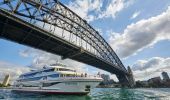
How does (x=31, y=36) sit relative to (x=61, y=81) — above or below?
above

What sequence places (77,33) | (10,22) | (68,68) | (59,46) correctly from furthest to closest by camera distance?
(77,33) < (59,46) < (68,68) < (10,22)

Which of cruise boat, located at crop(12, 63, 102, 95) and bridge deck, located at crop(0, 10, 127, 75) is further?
cruise boat, located at crop(12, 63, 102, 95)

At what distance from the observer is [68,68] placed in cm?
3206

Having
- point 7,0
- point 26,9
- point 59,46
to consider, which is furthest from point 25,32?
point 59,46

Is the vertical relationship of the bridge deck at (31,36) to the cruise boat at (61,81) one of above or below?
above

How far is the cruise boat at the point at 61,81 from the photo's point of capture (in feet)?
90.3

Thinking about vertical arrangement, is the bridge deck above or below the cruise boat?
above

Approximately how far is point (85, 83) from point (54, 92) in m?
5.34

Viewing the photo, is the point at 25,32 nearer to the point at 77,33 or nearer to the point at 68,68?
the point at 68,68

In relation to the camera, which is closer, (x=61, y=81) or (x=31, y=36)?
(x=61, y=81)

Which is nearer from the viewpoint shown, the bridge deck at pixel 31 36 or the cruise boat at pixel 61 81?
the bridge deck at pixel 31 36

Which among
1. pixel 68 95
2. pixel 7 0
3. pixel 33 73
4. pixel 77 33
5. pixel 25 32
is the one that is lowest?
pixel 68 95

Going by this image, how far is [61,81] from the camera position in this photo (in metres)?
27.8

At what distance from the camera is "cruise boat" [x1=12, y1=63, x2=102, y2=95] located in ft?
90.3
